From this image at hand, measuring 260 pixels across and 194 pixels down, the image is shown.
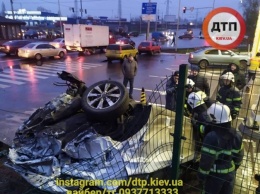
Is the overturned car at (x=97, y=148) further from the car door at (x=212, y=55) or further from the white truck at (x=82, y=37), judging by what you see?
the white truck at (x=82, y=37)

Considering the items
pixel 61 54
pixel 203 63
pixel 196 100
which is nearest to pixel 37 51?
pixel 61 54

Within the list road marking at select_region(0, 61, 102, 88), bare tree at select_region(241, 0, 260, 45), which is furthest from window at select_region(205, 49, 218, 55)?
bare tree at select_region(241, 0, 260, 45)

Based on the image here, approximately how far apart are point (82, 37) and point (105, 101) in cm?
A: 2134

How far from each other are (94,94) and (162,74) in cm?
1080

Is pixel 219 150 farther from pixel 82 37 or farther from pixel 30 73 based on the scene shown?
pixel 82 37

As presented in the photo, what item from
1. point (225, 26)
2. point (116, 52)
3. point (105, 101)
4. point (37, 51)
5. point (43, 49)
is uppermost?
point (225, 26)

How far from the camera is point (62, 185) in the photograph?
3.54 meters

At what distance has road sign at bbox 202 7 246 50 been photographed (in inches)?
264

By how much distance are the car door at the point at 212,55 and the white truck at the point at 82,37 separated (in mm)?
12551

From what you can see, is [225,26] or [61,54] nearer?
[225,26]

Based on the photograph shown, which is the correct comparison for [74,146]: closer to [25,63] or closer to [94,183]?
[94,183]

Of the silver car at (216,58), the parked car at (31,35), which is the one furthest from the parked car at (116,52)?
the parked car at (31,35)

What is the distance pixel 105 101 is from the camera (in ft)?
16.9

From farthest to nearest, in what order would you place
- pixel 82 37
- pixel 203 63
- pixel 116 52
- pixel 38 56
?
1. pixel 82 37
2. pixel 116 52
3. pixel 38 56
4. pixel 203 63
